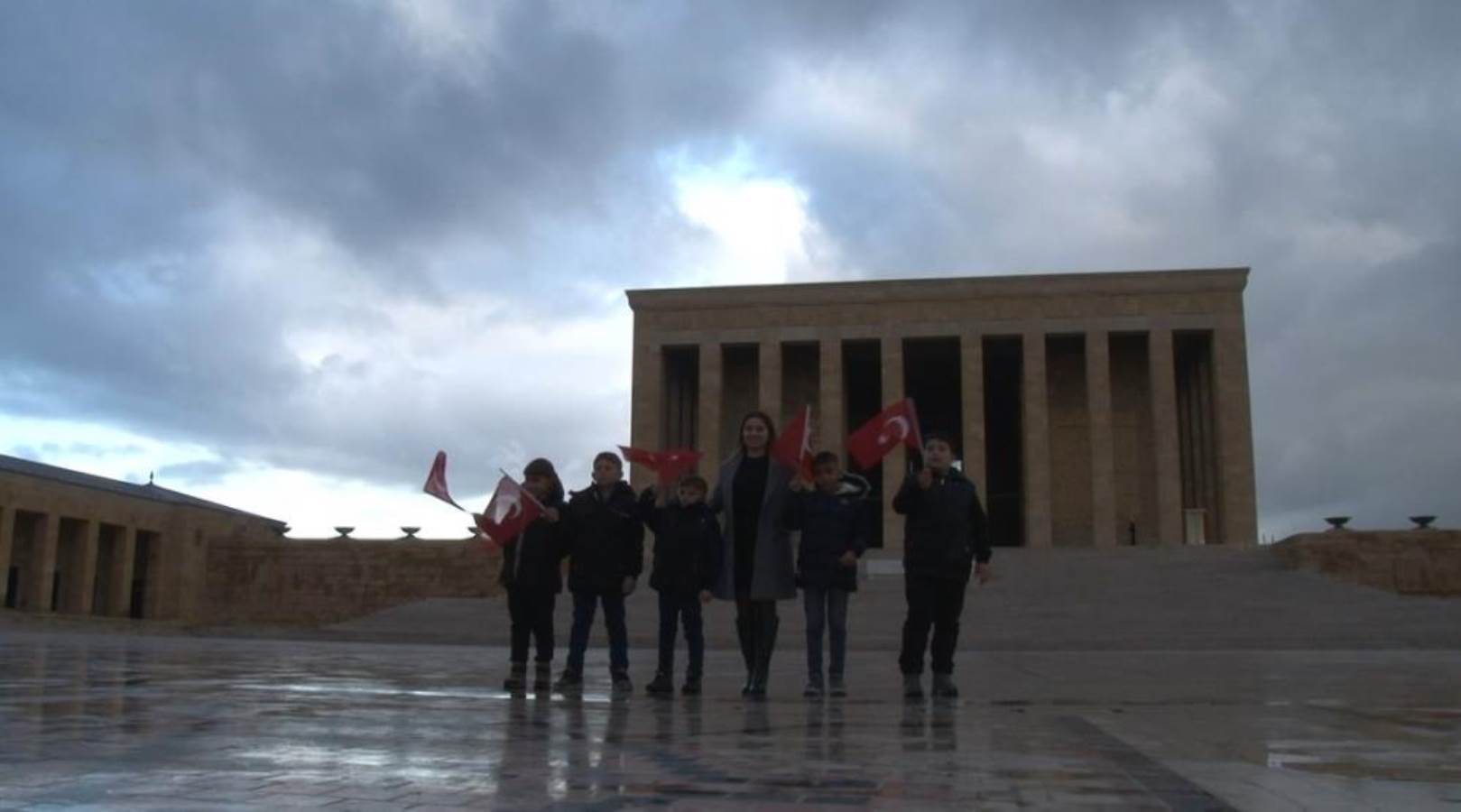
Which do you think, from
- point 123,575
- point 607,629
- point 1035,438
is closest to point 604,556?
point 607,629

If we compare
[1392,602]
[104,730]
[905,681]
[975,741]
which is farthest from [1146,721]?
[1392,602]

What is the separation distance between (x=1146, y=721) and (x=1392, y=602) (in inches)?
725

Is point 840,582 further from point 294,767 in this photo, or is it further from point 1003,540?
point 1003,540

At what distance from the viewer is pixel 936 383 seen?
4841 cm

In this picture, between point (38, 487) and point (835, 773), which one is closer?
point (835, 773)

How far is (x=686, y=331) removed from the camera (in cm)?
4291

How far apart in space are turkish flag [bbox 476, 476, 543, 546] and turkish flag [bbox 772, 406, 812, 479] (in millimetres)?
1788

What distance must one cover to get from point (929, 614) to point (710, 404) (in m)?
33.7

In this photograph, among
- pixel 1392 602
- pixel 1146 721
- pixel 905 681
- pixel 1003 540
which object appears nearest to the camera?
pixel 1146 721

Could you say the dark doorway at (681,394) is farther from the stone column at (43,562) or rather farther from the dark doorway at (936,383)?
the stone column at (43,562)

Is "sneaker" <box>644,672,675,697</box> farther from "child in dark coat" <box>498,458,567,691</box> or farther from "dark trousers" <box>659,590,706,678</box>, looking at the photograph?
"child in dark coat" <box>498,458,567,691</box>

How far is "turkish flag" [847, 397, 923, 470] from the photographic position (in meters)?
9.38

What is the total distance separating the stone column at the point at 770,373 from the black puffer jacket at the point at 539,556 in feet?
107

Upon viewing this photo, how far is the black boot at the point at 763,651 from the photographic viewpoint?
8.19 m
